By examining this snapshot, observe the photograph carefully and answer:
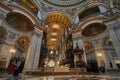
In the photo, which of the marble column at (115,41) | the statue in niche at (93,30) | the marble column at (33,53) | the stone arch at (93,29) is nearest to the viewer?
the marble column at (115,41)

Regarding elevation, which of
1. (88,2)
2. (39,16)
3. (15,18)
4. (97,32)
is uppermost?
(88,2)

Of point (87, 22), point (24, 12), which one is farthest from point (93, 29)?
point (24, 12)

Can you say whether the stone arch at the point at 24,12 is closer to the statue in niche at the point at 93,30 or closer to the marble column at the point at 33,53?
the marble column at the point at 33,53

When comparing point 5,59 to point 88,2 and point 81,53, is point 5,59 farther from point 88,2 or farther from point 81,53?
point 88,2

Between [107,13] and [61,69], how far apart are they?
34.6 ft

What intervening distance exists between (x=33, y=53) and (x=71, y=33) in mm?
7026

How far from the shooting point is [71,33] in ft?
46.5

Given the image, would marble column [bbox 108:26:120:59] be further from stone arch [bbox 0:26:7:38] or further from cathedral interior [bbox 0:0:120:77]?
stone arch [bbox 0:26:7:38]

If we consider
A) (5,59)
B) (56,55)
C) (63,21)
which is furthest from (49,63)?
(5,59)

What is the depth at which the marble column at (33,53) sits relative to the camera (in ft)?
32.6

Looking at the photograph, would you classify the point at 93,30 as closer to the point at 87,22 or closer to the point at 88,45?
the point at 87,22

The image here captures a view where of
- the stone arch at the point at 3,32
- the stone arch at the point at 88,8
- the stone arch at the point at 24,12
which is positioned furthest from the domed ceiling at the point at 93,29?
the stone arch at the point at 3,32

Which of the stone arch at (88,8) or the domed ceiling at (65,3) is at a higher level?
the domed ceiling at (65,3)

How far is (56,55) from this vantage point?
1232 inches
